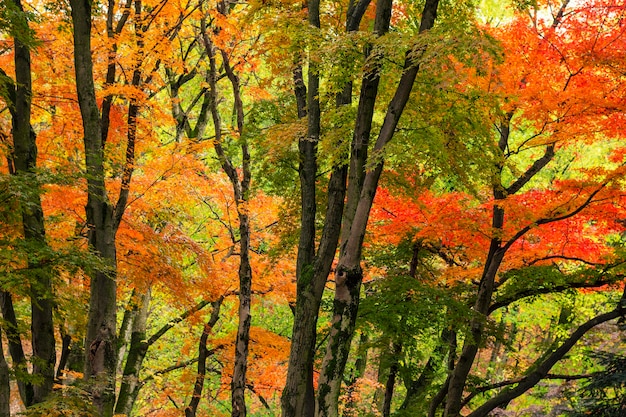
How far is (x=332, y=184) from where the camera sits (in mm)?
7898

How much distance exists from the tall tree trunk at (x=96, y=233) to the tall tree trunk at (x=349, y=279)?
2964 millimetres

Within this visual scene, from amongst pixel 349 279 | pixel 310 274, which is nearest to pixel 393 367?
pixel 310 274

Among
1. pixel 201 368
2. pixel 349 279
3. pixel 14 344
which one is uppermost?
pixel 201 368

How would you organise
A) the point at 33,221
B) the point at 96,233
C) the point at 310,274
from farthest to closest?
the point at 96,233
the point at 310,274
the point at 33,221

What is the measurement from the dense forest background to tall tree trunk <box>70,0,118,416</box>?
0.03 m

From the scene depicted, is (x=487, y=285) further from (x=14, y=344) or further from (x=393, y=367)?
(x=14, y=344)

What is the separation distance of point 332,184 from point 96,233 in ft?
11.0

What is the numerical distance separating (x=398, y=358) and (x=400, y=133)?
625cm

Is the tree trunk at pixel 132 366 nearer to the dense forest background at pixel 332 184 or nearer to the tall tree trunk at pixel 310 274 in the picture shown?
the dense forest background at pixel 332 184

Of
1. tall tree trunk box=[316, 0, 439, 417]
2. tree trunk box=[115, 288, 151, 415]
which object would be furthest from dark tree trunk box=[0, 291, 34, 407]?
tree trunk box=[115, 288, 151, 415]

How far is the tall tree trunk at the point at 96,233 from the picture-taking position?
7309 mm

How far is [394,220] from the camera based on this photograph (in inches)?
444

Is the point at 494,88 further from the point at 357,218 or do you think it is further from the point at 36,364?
the point at 36,364

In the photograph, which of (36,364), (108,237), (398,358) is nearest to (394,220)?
(398,358)
